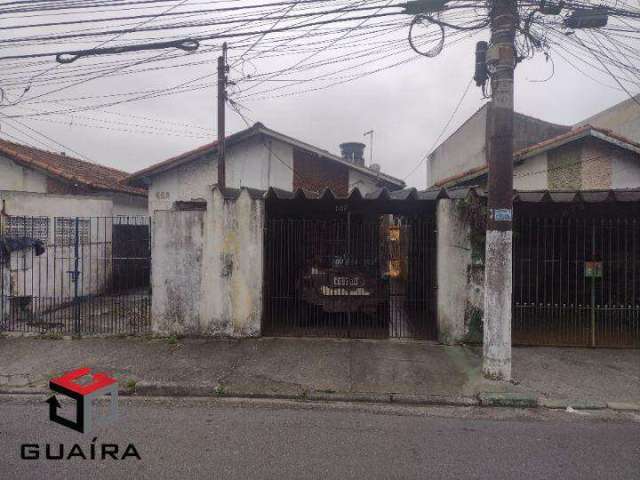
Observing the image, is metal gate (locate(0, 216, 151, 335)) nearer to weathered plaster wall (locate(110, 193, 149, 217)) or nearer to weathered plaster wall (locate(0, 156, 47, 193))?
weathered plaster wall (locate(110, 193, 149, 217))

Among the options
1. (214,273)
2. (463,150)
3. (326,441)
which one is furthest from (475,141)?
(326,441)

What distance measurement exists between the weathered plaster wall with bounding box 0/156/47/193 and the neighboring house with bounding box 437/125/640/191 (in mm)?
11763

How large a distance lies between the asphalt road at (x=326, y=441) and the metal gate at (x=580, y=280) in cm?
282

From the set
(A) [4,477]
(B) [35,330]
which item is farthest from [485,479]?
(B) [35,330]

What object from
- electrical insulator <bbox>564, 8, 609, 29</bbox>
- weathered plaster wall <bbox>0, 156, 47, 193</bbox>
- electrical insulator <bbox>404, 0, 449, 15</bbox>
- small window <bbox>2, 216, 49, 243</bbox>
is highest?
electrical insulator <bbox>404, 0, 449, 15</bbox>

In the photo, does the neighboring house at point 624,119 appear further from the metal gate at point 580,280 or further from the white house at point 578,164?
the metal gate at point 580,280

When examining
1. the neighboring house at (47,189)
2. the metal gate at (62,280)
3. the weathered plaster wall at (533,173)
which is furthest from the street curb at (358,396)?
the weathered plaster wall at (533,173)

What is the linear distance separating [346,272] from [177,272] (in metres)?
3.05

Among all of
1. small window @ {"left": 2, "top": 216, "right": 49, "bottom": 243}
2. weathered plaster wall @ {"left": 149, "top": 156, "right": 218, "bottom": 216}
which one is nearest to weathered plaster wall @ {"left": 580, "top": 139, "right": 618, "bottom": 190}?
weathered plaster wall @ {"left": 149, "top": 156, "right": 218, "bottom": 216}

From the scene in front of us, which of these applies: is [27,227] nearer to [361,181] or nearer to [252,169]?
[252,169]

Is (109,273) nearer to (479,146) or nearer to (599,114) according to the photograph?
(479,146)

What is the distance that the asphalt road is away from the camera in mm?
3504

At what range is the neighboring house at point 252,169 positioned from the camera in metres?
13.2

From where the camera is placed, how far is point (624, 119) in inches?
655
